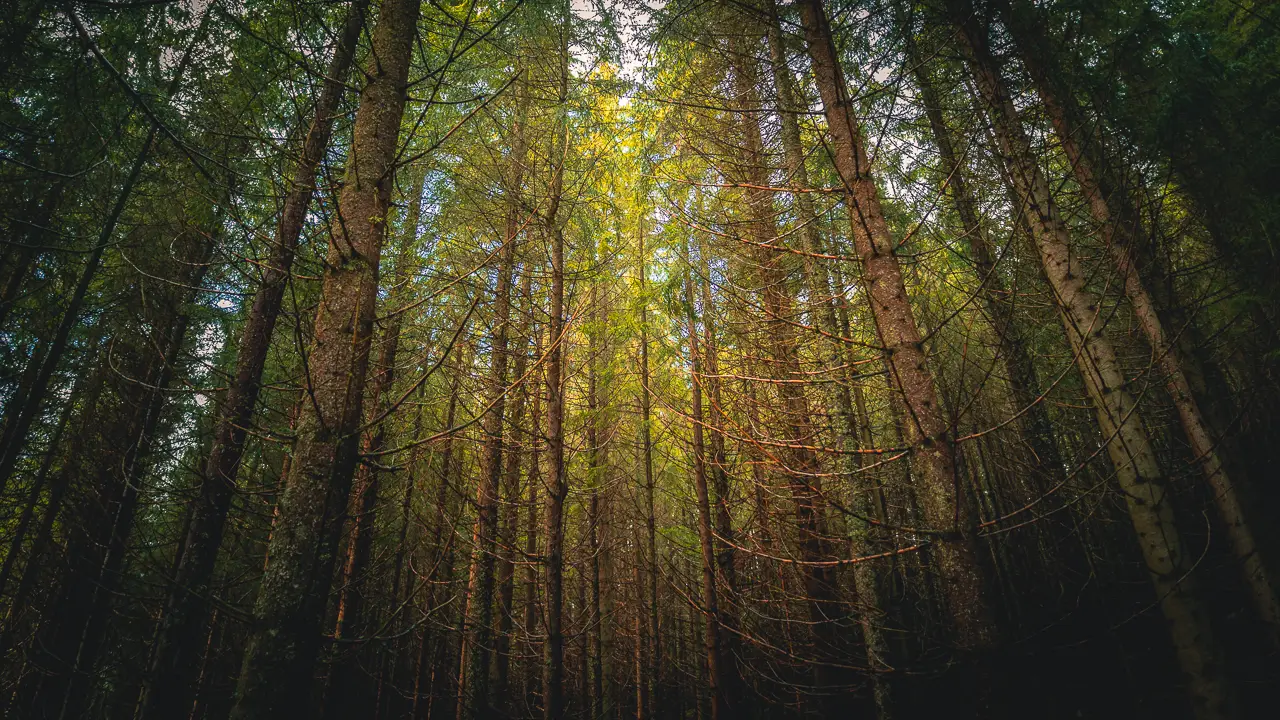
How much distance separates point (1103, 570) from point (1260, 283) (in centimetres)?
507

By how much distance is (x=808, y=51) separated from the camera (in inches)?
120

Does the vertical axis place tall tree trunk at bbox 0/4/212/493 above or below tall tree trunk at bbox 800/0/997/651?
above

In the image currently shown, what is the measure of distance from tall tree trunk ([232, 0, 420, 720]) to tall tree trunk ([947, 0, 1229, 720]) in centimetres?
370

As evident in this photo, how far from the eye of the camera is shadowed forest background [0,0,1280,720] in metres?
2.43

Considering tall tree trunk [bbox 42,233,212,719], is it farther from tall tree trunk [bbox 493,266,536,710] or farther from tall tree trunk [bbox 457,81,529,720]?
tall tree trunk [bbox 493,266,536,710]

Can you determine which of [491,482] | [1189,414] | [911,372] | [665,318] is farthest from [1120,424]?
[665,318]

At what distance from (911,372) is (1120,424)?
156 centimetres

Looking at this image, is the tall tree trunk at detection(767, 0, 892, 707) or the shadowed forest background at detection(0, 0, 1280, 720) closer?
the shadowed forest background at detection(0, 0, 1280, 720)

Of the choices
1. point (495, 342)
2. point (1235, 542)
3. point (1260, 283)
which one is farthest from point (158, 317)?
point (1260, 283)

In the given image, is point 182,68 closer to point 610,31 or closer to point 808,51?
point 610,31

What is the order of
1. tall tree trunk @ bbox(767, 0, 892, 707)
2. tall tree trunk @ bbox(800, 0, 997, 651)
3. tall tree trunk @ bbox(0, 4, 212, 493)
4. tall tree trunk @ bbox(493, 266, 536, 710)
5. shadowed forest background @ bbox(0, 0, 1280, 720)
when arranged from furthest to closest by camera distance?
tall tree trunk @ bbox(0, 4, 212, 493) < tall tree trunk @ bbox(493, 266, 536, 710) < tall tree trunk @ bbox(767, 0, 892, 707) < shadowed forest background @ bbox(0, 0, 1280, 720) < tall tree trunk @ bbox(800, 0, 997, 651)

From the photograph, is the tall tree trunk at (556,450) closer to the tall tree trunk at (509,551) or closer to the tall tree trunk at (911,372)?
the tall tree trunk at (509,551)

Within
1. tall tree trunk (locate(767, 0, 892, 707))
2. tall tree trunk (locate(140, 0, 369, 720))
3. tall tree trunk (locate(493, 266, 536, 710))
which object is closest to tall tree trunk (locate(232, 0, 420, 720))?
tall tree trunk (locate(140, 0, 369, 720))

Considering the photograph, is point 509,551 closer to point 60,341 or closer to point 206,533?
point 206,533
